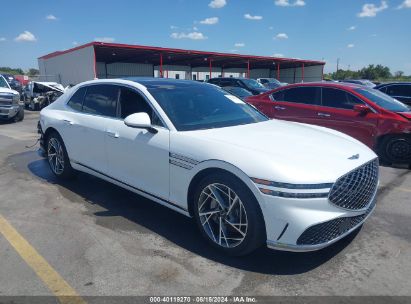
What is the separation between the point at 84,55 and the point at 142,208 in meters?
28.4

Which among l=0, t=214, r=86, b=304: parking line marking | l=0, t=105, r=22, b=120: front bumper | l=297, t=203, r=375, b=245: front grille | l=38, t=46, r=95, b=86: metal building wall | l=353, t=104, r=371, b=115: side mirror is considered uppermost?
l=38, t=46, r=95, b=86: metal building wall

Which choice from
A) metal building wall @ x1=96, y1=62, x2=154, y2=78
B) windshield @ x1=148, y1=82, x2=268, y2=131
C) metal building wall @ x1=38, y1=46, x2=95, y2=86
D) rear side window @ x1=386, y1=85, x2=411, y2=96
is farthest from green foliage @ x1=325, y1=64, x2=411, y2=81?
windshield @ x1=148, y1=82, x2=268, y2=131

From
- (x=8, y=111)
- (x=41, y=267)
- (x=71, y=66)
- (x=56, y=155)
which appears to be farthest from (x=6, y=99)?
(x=71, y=66)

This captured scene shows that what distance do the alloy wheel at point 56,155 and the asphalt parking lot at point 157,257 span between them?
804 millimetres

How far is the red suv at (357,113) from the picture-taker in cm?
651

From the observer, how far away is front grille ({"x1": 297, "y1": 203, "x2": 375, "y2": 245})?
2746 millimetres

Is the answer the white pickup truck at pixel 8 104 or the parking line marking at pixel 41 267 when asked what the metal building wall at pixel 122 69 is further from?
the parking line marking at pixel 41 267

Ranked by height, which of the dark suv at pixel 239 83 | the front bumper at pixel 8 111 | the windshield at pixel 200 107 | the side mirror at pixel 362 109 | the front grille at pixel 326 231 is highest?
the dark suv at pixel 239 83

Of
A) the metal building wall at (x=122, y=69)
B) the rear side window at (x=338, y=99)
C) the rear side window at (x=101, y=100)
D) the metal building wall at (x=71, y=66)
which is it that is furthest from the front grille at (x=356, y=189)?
the metal building wall at (x=122, y=69)

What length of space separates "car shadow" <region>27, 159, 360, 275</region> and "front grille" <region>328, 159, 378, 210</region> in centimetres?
58

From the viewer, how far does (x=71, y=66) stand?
33.1 metres

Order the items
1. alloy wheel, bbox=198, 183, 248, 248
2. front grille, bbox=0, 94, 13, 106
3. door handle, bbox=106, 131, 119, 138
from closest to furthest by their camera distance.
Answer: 1. alloy wheel, bbox=198, 183, 248, 248
2. door handle, bbox=106, 131, 119, 138
3. front grille, bbox=0, 94, 13, 106

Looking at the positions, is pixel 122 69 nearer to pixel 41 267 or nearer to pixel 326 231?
pixel 41 267

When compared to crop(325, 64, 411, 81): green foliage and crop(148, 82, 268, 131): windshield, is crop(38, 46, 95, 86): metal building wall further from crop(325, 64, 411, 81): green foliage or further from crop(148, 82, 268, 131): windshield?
crop(325, 64, 411, 81): green foliage
